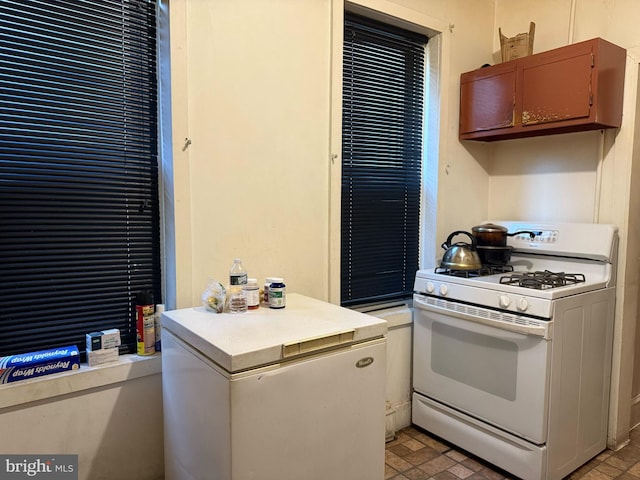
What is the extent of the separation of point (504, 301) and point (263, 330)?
3.96 ft

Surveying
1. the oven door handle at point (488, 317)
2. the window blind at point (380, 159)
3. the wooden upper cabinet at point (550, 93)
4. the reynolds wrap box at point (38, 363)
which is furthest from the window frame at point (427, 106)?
the reynolds wrap box at point (38, 363)

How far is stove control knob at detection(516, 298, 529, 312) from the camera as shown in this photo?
1.93m

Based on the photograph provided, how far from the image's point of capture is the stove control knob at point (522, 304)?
1.93 m

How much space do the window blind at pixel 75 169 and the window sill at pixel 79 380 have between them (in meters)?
0.12

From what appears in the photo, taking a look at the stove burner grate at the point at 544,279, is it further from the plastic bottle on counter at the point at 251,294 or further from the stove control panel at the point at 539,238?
the plastic bottle on counter at the point at 251,294

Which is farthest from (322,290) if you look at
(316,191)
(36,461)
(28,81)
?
(28,81)

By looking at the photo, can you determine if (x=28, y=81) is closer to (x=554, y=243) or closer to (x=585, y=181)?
Result: (x=554, y=243)

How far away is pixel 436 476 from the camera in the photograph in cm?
209

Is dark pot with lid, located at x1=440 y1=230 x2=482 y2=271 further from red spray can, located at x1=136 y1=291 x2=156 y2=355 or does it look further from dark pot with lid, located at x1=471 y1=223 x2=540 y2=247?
red spray can, located at x1=136 y1=291 x2=156 y2=355

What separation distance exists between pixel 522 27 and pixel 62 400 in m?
3.17

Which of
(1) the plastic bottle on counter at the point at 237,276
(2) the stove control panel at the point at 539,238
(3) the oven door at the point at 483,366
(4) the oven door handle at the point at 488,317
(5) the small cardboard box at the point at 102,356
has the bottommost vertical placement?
(3) the oven door at the point at 483,366

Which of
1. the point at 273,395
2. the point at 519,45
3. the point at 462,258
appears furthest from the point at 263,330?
the point at 519,45

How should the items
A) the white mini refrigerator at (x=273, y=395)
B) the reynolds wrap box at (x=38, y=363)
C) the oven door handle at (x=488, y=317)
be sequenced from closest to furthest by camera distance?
the white mini refrigerator at (x=273, y=395) → the reynolds wrap box at (x=38, y=363) → the oven door handle at (x=488, y=317)

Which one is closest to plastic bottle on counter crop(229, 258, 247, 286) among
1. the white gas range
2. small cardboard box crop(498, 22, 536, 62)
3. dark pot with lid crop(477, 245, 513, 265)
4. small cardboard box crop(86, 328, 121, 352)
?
small cardboard box crop(86, 328, 121, 352)
